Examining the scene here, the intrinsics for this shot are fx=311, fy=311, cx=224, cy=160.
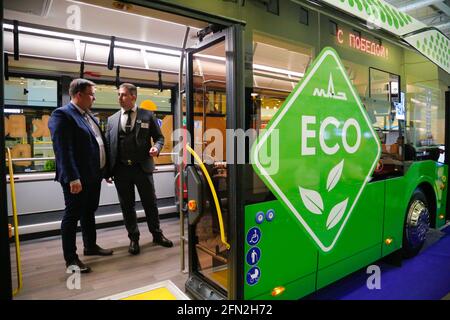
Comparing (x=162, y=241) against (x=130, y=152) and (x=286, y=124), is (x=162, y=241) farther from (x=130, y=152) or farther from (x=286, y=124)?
(x=286, y=124)

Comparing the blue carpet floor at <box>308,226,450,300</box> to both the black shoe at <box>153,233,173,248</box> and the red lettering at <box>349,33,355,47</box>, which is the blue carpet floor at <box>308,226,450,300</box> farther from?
the red lettering at <box>349,33,355,47</box>

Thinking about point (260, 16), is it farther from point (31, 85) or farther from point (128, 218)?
point (31, 85)

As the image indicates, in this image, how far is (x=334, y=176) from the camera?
7.27 ft

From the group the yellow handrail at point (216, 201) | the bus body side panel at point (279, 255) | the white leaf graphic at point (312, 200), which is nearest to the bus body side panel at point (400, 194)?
the white leaf graphic at point (312, 200)

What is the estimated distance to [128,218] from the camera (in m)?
3.31


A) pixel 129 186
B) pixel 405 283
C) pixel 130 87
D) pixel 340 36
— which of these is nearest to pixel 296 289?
pixel 405 283

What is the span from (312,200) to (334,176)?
275mm

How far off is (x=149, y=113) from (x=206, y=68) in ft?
4.18

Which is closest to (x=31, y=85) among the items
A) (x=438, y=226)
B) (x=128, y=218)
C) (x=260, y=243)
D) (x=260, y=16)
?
(x=128, y=218)

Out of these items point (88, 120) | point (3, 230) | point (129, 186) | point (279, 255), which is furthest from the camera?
point (129, 186)

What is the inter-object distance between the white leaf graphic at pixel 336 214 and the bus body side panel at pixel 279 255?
0.21m

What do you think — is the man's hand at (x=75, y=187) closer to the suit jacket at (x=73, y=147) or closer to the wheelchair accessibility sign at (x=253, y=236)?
the suit jacket at (x=73, y=147)

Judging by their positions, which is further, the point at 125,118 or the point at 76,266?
the point at 125,118

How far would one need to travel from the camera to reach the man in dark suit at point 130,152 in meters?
3.27
